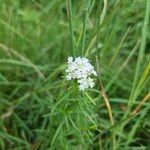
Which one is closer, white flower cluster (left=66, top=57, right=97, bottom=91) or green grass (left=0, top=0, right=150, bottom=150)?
white flower cluster (left=66, top=57, right=97, bottom=91)

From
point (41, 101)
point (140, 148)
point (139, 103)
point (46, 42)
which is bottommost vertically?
point (140, 148)

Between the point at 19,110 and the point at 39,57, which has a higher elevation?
the point at 39,57

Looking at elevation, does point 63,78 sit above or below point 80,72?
above

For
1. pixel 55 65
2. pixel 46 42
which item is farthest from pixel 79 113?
pixel 46 42

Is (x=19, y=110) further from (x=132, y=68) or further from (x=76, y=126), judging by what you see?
(x=132, y=68)

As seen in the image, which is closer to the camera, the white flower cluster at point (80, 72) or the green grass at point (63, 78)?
the white flower cluster at point (80, 72)

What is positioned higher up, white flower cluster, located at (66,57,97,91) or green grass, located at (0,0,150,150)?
green grass, located at (0,0,150,150)

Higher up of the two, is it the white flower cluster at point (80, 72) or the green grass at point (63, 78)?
the green grass at point (63, 78)

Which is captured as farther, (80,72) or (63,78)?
(63,78)
